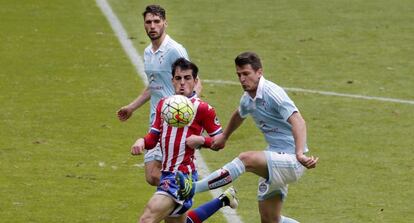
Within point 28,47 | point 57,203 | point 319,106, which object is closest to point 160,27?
point 57,203

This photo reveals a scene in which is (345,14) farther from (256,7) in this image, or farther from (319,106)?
(319,106)

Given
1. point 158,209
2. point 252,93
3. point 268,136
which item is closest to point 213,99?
point 268,136

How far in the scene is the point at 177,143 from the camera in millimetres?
11500

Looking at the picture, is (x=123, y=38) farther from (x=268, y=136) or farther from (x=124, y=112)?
(x=268, y=136)

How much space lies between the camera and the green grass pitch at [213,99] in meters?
14.4

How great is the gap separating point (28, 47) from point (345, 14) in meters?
7.43

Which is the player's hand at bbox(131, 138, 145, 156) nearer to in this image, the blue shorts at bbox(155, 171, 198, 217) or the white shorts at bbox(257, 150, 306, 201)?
the blue shorts at bbox(155, 171, 198, 217)

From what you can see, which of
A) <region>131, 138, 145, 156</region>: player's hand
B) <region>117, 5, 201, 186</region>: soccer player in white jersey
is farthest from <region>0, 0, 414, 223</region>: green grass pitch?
<region>131, 138, 145, 156</region>: player's hand

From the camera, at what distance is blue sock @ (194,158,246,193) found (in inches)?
453

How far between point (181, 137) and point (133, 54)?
12.2 m

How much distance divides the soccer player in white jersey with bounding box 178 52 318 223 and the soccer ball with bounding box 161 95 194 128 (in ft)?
1.24

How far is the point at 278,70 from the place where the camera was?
2209 centimetres

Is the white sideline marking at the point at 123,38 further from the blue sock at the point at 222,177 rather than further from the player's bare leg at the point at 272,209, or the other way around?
the blue sock at the point at 222,177

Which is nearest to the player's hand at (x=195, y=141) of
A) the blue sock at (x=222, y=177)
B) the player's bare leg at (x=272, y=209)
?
the blue sock at (x=222, y=177)
